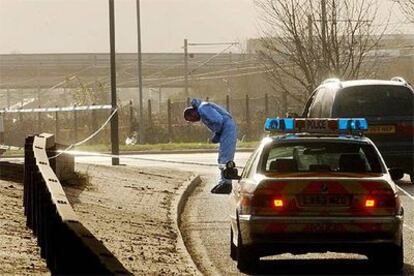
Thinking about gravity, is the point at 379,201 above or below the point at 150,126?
above

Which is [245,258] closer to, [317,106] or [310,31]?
[317,106]

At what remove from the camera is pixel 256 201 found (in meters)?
10.4

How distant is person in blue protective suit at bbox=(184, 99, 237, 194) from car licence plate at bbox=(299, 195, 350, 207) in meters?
7.90

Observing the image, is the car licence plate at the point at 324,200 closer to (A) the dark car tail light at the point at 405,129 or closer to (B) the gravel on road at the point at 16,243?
(B) the gravel on road at the point at 16,243

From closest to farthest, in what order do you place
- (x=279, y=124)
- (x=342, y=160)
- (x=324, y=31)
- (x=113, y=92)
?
(x=342, y=160), (x=279, y=124), (x=113, y=92), (x=324, y=31)

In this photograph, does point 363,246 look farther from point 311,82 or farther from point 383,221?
point 311,82

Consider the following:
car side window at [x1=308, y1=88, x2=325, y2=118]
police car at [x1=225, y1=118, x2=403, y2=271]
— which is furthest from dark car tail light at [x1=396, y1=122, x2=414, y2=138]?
police car at [x1=225, y1=118, x2=403, y2=271]

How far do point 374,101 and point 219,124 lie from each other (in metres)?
3.92

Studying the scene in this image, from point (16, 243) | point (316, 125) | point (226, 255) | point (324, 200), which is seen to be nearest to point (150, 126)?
point (226, 255)

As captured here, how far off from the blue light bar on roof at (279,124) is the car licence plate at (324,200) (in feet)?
4.42

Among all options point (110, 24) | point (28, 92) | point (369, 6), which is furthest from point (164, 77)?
point (110, 24)

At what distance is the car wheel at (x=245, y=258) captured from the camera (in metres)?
10.6

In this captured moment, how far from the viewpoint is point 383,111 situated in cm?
2133

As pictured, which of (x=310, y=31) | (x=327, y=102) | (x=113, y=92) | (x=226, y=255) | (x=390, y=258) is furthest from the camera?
(x=310, y=31)
